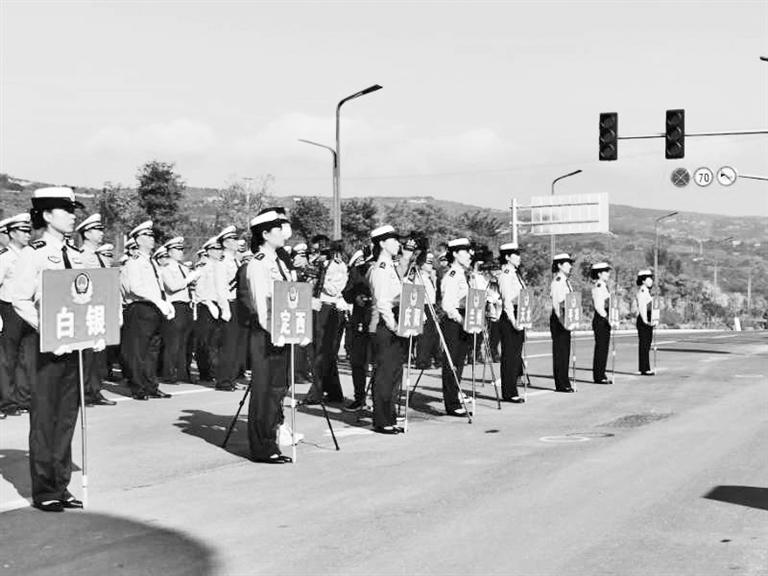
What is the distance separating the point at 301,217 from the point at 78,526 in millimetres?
63618

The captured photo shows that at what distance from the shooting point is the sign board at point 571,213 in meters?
55.8

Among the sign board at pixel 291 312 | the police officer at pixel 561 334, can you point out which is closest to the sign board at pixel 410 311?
the sign board at pixel 291 312

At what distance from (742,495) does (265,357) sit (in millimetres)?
4384

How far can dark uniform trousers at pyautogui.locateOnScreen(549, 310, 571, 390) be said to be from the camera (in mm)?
17609

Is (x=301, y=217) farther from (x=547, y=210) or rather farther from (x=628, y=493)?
(x=628, y=493)

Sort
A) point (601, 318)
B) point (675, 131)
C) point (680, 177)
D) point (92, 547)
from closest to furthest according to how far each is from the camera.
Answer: point (92, 547)
point (601, 318)
point (675, 131)
point (680, 177)

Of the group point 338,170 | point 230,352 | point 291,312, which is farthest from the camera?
point 338,170

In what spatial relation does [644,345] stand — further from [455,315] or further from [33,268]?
[33,268]

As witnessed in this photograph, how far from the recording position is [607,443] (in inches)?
455

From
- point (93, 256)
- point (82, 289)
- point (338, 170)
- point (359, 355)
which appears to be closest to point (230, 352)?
point (359, 355)

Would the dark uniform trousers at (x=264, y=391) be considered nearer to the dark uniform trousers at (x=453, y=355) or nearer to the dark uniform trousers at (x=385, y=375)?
the dark uniform trousers at (x=385, y=375)

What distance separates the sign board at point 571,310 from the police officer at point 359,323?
3.49m

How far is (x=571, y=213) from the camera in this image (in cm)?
5612

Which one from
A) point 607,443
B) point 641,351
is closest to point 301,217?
point 641,351
